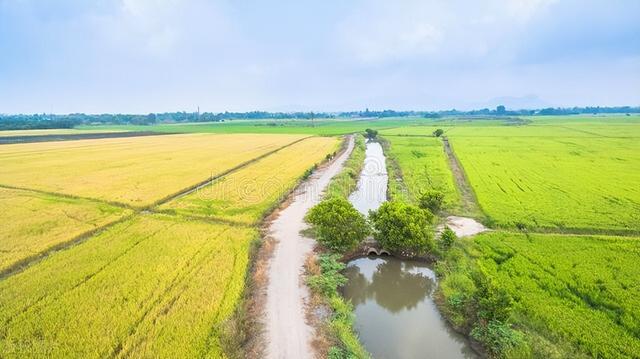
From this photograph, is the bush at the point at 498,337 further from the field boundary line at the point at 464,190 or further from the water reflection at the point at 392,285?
the field boundary line at the point at 464,190

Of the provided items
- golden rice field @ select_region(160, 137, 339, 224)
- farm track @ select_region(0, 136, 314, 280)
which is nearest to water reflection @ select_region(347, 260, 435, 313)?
golden rice field @ select_region(160, 137, 339, 224)

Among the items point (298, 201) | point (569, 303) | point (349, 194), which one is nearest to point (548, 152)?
point (349, 194)

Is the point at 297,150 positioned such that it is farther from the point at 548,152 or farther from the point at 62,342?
the point at 62,342

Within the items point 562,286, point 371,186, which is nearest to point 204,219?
point 371,186

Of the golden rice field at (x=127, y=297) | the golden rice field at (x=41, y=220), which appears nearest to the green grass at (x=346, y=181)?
the golden rice field at (x=127, y=297)

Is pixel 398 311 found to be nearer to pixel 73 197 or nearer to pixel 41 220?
pixel 41 220
